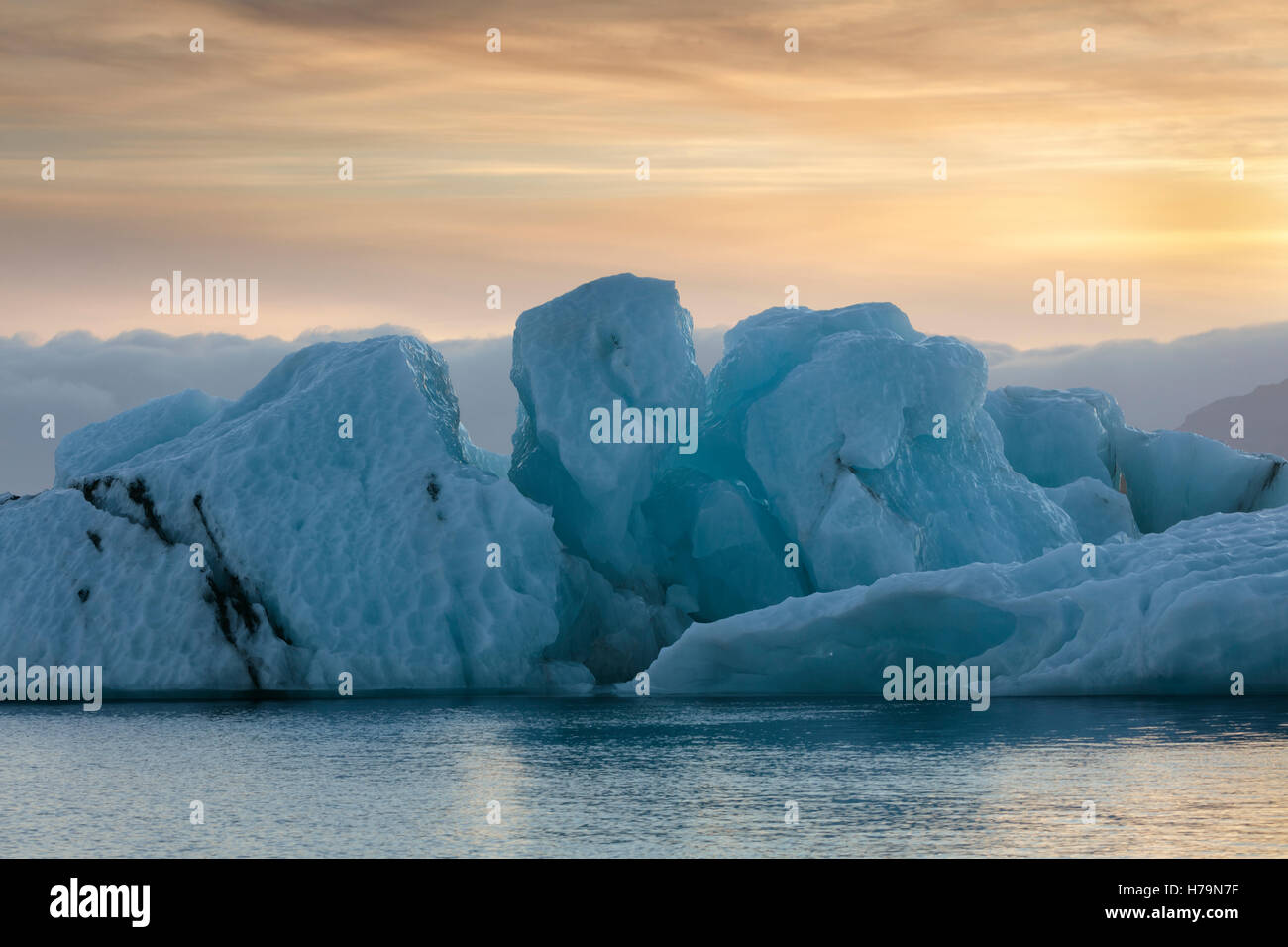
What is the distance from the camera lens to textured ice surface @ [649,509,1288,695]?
60.3 ft

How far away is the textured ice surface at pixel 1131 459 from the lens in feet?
100

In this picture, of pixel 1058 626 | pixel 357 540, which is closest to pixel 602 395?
pixel 357 540

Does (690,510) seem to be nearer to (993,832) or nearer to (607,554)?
(607,554)

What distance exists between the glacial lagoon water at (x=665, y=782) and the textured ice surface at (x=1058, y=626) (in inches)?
24.1

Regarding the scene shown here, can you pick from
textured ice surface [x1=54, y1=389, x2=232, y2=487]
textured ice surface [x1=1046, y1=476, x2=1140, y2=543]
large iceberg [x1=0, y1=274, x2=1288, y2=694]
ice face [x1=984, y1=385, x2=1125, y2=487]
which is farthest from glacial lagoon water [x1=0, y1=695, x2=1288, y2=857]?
ice face [x1=984, y1=385, x2=1125, y2=487]

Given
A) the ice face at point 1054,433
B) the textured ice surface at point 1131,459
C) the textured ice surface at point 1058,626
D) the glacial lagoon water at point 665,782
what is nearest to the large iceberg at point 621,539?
the textured ice surface at point 1058,626

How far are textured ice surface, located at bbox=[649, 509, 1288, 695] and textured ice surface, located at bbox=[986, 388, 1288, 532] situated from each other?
9739 mm

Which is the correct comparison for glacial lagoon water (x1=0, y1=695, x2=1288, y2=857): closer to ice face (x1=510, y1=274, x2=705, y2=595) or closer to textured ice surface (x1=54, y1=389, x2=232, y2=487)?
ice face (x1=510, y1=274, x2=705, y2=595)

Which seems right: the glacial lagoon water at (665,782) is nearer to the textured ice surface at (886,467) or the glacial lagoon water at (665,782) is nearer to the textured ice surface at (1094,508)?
the textured ice surface at (886,467)

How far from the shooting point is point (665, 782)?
40.4 ft

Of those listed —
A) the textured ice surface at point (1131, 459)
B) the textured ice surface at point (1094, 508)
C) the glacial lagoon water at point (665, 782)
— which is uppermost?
the textured ice surface at point (1131, 459)

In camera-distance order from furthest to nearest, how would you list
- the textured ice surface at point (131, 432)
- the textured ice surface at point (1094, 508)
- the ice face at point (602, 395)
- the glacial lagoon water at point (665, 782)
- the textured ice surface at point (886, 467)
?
1. the textured ice surface at point (1094, 508)
2. the textured ice surface at point (131, 432)
3. the ice face at point (602, 395)
4. the textured ice surface at point (886, 467)
5. the glacial lagoon water at point (665, 782)
